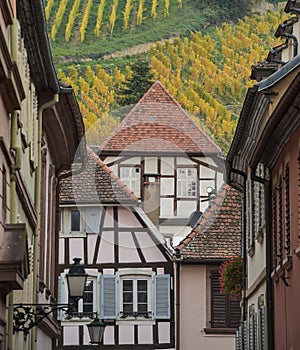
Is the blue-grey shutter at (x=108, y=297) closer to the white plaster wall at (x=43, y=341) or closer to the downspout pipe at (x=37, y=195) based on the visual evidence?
the white plaster wall at (x=43, y=341)

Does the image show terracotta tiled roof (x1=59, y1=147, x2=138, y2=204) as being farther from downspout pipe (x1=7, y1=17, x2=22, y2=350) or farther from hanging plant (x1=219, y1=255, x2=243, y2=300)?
downspout pipe (x1=7, y1=17, x2=22, y2=350)

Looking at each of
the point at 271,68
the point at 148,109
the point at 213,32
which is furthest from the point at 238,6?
the point at 271,68

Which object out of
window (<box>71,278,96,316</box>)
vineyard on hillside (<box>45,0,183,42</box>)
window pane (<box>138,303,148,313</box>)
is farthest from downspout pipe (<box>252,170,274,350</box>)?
vineyard on hillside (<box>45,0,183,42</box>)

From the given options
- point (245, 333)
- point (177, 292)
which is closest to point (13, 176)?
point (245, 333)

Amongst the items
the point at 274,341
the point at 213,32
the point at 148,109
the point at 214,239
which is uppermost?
the point at 213,32

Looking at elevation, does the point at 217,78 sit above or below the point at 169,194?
above

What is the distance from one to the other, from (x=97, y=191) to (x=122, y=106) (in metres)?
49.5

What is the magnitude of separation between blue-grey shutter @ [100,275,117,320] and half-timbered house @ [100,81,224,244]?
38.8 ft

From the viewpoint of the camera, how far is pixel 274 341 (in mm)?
19984

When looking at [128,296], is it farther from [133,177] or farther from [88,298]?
[133,177]

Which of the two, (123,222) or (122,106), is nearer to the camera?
(123,222)

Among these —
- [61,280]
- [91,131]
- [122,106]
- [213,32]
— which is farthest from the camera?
[213,32]

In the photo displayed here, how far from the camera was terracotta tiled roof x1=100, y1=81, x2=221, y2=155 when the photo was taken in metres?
47.5

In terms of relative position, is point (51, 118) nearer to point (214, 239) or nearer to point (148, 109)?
point (214, 239)
